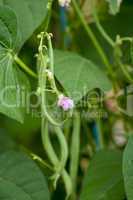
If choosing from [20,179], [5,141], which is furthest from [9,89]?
[5,141]

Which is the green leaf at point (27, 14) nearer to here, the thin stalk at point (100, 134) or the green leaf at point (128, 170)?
the green leaf at point (128, 170)

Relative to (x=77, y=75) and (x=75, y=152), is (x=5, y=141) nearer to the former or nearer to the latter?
(x=75, y=152)

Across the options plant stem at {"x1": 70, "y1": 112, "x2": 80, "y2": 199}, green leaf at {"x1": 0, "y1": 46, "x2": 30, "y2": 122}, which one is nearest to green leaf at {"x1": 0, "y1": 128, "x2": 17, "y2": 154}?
plant stem at {"x1": 70, "y1": 112, "x2": 80, "y2": 199}

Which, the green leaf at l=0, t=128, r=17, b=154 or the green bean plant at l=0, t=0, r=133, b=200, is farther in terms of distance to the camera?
the green leaf at l=0, t=128, r=17, b=154

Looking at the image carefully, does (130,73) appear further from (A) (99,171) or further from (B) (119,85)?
(A) (99,171)

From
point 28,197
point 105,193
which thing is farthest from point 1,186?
point 105,193

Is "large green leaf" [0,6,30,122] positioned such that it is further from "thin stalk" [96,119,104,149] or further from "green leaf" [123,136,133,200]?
"thin stalk" [96,119,104,149]

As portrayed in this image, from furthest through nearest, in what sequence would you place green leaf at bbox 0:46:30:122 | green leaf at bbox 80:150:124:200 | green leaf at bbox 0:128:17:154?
green leaf at bbox 0:128:17:154 < green leaf at bbox 80:150:124:200 < green leaf at bbox 0:46:30:122

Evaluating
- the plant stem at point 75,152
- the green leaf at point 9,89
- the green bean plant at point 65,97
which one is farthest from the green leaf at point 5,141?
the green leaf at point 9,89
